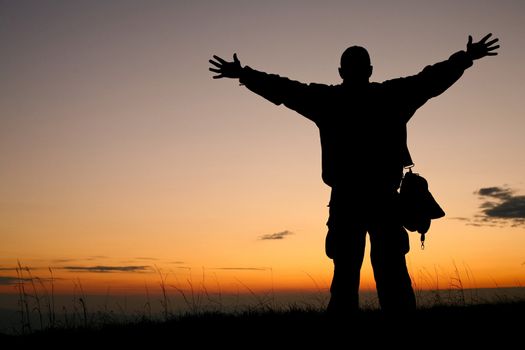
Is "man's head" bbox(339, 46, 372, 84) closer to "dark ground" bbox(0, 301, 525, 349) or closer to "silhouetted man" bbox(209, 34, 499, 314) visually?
"silhouetted man" bbox(209, 34, 499, 314)

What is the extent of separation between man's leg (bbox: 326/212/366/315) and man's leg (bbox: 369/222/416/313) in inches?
6.1

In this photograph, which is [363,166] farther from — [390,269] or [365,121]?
[390,269]

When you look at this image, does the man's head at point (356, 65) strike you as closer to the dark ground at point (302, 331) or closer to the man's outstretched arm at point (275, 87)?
the man's outstretched arm at point (275, 87)

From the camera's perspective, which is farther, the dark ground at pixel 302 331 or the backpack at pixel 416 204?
the backpack at pixel 416 204

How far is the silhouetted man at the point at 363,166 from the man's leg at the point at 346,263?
10mm

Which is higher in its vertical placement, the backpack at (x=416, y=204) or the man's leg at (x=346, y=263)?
the backpack at (x=416, y=204)

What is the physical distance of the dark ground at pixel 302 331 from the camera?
5191 millimetres

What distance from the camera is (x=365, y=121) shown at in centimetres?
529

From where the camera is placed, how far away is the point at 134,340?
20.6ft

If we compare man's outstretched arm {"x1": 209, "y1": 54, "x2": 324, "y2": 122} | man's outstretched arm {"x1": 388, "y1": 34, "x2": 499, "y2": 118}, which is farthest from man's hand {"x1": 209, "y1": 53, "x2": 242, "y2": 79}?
man's outstretched arm {"x1": 388, "y1": 34, "x2": 499, "y2": 118}

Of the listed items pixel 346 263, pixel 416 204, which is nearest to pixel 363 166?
pixel 416 204

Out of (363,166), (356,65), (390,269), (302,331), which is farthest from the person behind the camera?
(302,331)

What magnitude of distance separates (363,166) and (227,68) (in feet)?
6.94

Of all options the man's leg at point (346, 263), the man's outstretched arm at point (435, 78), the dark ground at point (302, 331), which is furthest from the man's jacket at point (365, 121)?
the dark ground at point (302, 331)
